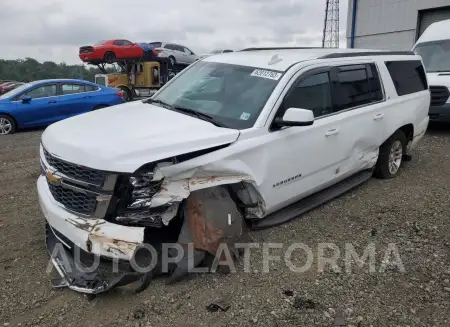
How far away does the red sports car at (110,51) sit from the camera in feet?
61.3

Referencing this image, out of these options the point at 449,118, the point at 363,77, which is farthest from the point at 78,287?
the point at 449,118

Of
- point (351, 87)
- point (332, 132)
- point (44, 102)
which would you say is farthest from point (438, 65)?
point (44, 102)

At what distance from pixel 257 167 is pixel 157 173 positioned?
968 mm

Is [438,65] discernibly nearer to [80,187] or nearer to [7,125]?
[80,187]

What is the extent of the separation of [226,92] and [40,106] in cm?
904

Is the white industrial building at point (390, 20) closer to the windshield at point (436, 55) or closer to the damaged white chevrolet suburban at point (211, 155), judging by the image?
the windshield at point (436, 55)

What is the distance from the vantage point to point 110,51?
1886 centimetres

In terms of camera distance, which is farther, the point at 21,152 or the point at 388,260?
the point at 21,152

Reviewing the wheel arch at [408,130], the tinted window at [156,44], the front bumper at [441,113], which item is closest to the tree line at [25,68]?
the tinted window at [156,44]

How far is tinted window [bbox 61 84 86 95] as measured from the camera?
1185 centimetres

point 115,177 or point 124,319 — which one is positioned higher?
point 115,177

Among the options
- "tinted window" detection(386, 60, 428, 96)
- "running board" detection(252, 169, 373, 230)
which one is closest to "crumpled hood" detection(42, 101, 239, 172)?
"running board" detection(252, 169, 373, 230)

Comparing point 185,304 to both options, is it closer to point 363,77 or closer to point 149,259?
point 149,259

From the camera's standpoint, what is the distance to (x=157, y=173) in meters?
3.00
